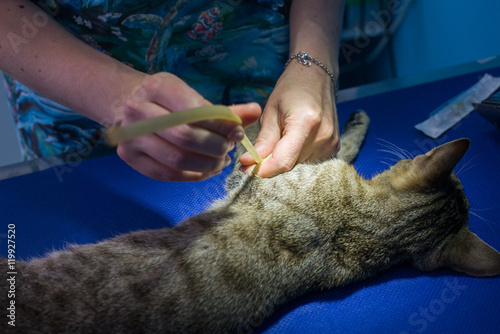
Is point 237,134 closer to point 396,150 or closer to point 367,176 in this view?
point 367,176

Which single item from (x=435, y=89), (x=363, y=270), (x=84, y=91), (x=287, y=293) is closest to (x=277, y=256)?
(x=287, y=293)

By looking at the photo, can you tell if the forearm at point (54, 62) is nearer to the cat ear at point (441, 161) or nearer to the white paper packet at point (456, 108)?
the cat ear at point (441, 161)

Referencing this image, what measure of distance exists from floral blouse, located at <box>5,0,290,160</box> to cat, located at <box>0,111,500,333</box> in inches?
20.9

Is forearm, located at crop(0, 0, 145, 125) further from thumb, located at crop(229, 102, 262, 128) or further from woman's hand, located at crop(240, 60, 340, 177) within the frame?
woman's hand, located at crop(240, 60, 340, 177)

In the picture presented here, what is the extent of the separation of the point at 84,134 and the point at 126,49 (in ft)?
1.29

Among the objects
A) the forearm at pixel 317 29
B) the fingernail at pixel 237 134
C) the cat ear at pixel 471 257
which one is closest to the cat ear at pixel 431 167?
the cat ear at pixel 471 257

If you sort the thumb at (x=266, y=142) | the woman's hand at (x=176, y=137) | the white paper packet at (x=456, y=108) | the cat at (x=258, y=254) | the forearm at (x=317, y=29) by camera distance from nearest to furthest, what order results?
the woman's hand at (x=176, y=137), the cat at (x=258, y=254), the thumb at (x=266, y=142), the forearm at (x=317, y=29), the white paper packet at (x=456, y=108)

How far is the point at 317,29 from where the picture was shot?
1480mm

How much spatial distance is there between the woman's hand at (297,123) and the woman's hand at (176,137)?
0.21 metres

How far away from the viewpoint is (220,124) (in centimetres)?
85

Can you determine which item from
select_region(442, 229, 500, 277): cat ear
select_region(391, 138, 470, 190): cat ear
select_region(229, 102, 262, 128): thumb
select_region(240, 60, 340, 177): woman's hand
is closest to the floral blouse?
select_region(240, 60, 340, 177): woman's hand

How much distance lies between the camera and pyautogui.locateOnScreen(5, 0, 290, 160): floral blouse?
129cm

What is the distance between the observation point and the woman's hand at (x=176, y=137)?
2.73ft

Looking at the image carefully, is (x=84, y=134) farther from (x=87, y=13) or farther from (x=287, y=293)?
(x=287, y=293)
